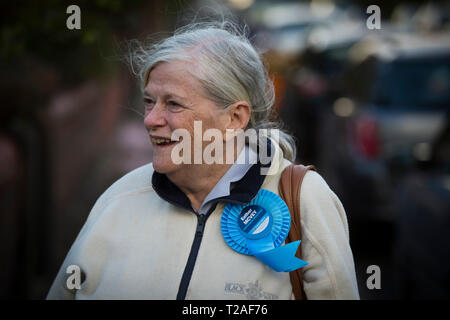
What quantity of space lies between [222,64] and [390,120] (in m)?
3.77

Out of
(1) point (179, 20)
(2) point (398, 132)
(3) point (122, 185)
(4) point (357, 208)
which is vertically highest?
(1) point (179, 20)

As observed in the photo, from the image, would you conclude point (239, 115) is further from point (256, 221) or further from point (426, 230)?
point (426, 230)

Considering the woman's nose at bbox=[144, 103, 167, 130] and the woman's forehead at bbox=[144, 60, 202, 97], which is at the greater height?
Result: the woman's forehead at bbox=[144, 60, 202, 97]

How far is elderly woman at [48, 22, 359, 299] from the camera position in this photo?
2104mm

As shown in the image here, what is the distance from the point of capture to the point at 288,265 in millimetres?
2039

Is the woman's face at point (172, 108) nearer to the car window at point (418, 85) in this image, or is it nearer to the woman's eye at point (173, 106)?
the woman's eye at point (173, 106)

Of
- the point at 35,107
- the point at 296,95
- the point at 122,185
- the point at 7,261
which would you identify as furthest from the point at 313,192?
the point at 296,95

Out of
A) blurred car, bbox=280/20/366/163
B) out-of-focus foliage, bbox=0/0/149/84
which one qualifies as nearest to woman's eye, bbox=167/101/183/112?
out-of-focus foliage, bbox=0/0/149/84

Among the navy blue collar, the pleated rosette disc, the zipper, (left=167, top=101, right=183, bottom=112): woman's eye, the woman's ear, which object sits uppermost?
(left=167, top=101, right=183, bottom=112): woman's eye

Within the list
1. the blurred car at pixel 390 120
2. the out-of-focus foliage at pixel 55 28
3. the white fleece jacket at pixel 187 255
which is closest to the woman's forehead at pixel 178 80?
the white fleece jacket at pixel 187 255

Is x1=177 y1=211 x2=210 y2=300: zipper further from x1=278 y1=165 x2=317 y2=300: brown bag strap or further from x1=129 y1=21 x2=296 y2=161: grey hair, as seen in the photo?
x1=129 y1=21 x2=296 y2=161: grey hair

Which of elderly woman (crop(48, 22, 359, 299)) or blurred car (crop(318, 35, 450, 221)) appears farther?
blurred car (crop(318, 35, 450, 221))
